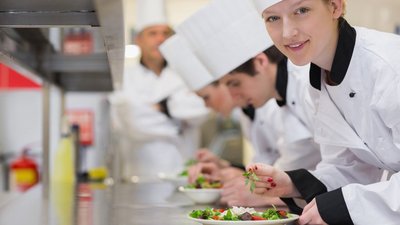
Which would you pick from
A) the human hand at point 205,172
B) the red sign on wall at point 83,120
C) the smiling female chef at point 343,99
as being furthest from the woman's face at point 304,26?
the red sign on wall at point 83,120

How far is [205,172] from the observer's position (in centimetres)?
265

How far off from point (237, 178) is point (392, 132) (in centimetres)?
73

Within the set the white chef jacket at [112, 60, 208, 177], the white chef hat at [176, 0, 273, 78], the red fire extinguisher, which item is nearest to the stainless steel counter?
the white chef hat at [176, 0, 273, 78]

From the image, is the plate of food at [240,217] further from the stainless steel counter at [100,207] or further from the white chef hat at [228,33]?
the white chef hat at [228,33]

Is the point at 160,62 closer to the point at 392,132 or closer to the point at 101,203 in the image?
the point at 101,203

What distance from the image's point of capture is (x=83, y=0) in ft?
4.62

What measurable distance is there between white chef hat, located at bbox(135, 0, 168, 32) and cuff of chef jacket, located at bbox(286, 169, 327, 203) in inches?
104

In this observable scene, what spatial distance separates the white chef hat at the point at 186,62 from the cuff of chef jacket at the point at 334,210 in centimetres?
129

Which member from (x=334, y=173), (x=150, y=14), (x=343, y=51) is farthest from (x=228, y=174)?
(x=150, y=14)

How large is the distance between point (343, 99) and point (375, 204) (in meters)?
0.29

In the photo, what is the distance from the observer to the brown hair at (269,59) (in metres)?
2.30

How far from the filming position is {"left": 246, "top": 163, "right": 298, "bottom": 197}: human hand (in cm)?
166

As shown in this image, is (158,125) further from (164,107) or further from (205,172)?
(205,172)

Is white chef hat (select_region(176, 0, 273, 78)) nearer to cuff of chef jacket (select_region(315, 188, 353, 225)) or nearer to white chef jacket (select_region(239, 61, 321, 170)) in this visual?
white chef jacket (select_region(239, 61, 321, 170))
